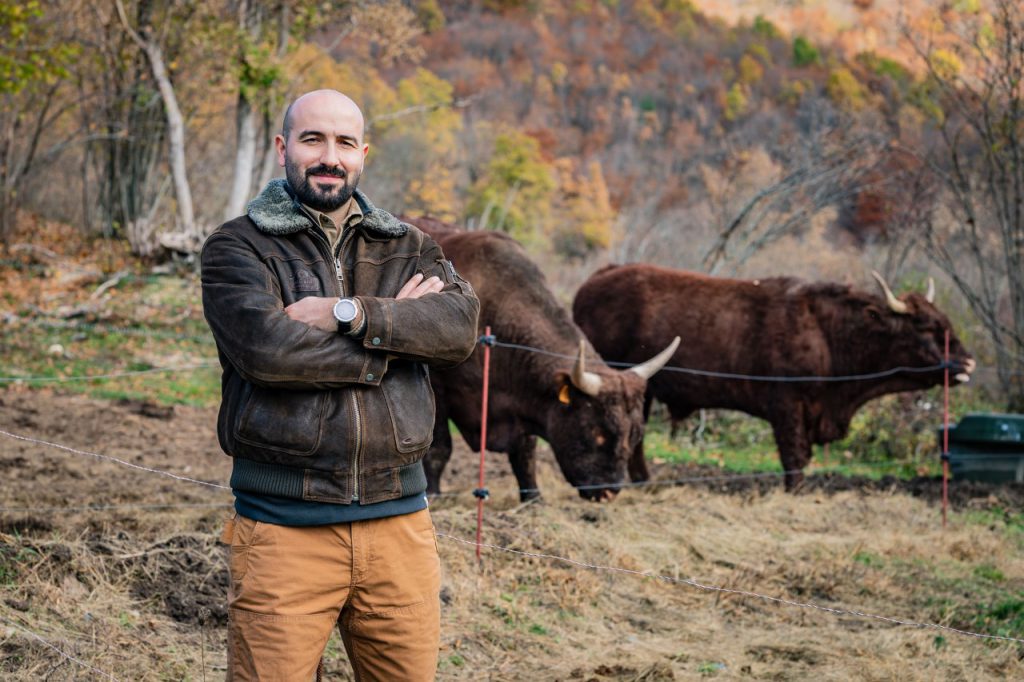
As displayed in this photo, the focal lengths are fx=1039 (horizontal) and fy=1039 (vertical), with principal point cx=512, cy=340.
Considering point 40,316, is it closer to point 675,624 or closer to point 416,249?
point 675,624

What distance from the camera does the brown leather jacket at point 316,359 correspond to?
9.00ft

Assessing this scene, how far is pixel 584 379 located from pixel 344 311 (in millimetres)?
4297

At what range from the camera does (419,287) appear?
3090 millimetres

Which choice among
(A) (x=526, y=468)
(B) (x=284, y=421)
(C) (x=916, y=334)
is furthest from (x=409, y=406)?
(C) (x=916, y=334)

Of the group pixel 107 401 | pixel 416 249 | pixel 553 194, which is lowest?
pixel 107 401

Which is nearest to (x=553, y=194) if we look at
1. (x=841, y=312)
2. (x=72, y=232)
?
(x=72, y=232)

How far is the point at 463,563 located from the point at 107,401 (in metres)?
6.91

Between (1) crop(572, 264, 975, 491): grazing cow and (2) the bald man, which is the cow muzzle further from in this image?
(2) the bald man

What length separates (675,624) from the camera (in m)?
5.65

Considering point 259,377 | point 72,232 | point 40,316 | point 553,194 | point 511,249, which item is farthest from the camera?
point 553,194

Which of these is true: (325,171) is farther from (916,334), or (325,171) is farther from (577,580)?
(916,334)

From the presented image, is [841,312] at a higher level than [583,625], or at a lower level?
higher

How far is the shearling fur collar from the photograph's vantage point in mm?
2912

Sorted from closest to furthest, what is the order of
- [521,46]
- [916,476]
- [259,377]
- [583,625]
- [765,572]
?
[259,377]
[583,625]
[765,572]
[916,476]
[521,46]
